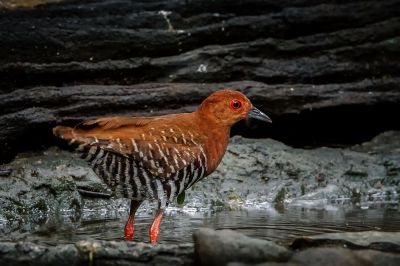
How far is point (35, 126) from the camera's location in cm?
816

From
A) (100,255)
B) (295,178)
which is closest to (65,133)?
(100,255)

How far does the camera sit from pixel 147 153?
19.3 feet

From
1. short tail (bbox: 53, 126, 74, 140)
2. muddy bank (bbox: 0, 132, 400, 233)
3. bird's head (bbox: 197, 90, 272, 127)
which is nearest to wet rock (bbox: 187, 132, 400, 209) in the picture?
muddy bank (bbox: 0, 132, 400, 233)

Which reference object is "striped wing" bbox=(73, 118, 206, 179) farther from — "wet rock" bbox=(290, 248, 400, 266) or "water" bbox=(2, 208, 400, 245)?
"wet rock" bbox=(290, 248, 400, 266)

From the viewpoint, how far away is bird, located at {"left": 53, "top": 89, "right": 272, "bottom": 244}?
18.9 feet

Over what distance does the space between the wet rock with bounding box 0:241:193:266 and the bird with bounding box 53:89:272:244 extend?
1.17 m

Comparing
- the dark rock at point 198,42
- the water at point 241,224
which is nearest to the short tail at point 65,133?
the water at point 241,224

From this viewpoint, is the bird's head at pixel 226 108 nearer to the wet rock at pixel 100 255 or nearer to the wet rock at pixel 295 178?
the wet rock at pixel 295 178

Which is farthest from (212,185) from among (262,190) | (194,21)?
(194,21)

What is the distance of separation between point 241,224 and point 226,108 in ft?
3.31

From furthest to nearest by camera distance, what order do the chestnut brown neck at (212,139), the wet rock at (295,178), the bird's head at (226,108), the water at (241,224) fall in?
the wet rock at (295,178) < the bird's head at (226,108) < the chestnut brown neck at (212,139) < the water at (241,224)

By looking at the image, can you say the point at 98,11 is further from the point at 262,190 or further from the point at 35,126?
the point at 262,190

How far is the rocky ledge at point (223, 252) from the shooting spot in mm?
4465

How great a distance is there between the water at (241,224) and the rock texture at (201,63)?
1398mm
